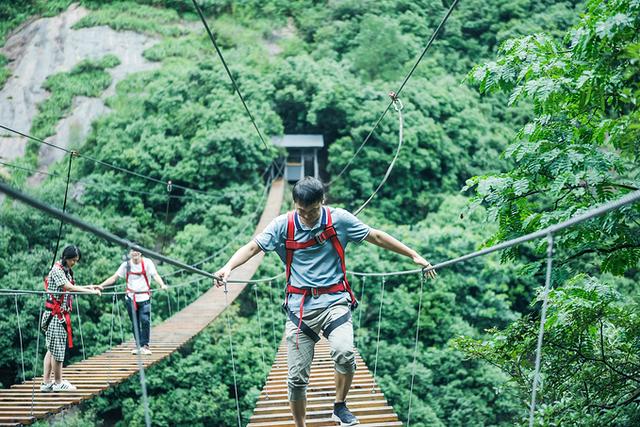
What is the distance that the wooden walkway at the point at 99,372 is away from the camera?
2934 mm

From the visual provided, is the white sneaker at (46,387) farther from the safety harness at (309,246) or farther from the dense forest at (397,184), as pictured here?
the safety harness at (309,246)

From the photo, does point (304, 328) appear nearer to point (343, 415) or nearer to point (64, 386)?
point (343, 415)

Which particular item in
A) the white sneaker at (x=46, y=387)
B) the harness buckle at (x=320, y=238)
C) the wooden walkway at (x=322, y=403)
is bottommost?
the white sneaker at (x=46, y=387)

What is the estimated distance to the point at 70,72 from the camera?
12.7m

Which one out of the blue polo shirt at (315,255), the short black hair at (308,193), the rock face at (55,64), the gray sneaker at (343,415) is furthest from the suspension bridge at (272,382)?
the rock face at (55,64)

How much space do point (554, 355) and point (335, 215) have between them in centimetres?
166

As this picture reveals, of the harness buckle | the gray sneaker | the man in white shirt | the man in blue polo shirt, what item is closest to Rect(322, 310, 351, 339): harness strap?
the man in blue polo shirt

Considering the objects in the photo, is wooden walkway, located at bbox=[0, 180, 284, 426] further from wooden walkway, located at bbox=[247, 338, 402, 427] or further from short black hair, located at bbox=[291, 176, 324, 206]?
short black hair, located at bbox=[291, 176, 324, 206]

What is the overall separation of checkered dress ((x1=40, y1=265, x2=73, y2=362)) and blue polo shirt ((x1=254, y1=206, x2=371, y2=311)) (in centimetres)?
167

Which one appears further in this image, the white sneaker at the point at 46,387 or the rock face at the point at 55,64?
the rock face at the point at 55,64

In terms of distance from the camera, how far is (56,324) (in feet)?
9.99

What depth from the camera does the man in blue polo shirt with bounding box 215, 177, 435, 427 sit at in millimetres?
1788

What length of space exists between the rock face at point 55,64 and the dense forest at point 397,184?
29cm

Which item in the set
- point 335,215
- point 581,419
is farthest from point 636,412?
point 335,215
